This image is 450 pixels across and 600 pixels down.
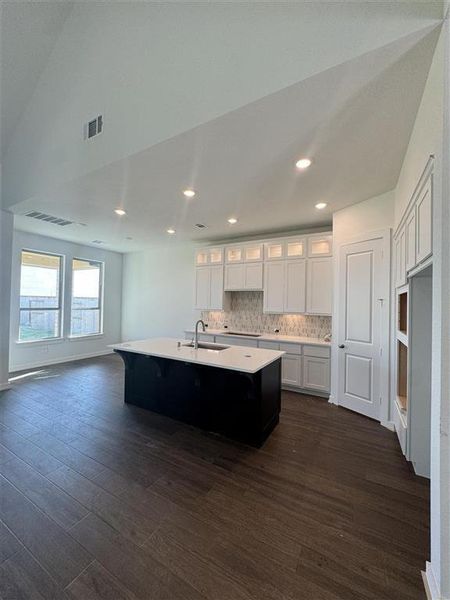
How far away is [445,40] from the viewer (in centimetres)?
126

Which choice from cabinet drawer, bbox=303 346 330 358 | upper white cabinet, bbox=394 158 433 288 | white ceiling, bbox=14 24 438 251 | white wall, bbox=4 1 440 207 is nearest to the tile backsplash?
cabinet drawer, bbox=303 346 330 358

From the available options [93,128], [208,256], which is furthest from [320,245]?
[93,128]

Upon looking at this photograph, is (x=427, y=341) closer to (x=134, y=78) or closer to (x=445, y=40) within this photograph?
(x=445, y=40)

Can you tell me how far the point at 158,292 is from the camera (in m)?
6.69

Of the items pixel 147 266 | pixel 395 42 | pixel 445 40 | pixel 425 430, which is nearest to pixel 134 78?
pixel 395 42

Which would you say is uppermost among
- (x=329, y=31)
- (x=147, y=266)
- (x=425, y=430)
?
(x=329, y=31)

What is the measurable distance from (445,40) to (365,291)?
8.31 feet

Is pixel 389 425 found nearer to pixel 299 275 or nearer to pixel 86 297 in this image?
pixel 299 275

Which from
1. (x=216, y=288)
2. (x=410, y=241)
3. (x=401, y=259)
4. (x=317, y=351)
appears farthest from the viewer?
(x=216, y=288)

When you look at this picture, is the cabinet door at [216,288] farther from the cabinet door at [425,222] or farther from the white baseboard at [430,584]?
the white baseboard at [430,584]

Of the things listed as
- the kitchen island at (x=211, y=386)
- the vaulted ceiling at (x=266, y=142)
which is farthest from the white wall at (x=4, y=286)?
the kitchen island at (x=211, y=386)

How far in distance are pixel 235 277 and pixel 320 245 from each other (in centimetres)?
173

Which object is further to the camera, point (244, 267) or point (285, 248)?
point (244, 267)

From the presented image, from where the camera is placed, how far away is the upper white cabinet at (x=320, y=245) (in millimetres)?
4117
